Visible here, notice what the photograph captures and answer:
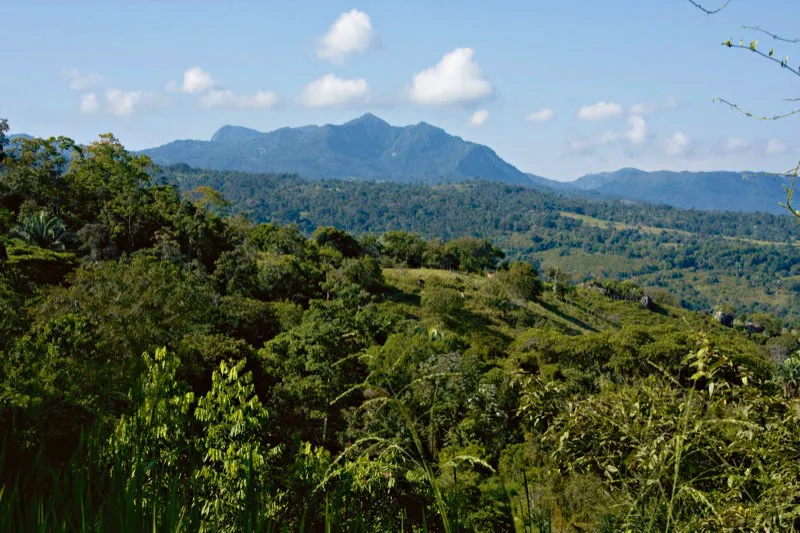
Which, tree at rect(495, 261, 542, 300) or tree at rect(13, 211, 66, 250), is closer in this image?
tree at rect(13, 211, 66, 250)

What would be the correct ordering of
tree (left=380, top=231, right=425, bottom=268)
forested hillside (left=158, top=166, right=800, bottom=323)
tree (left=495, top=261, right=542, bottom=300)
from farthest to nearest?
forested hillside (left=158, top=166, right=800, bottom=323) → tree (left=380, top=231, right=425, bottom=268) → tree (left=495, top=261, right=542, bottom=300)

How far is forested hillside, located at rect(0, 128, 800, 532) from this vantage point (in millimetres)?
1673

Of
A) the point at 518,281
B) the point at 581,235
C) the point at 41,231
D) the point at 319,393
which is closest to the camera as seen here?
the point at 319,393

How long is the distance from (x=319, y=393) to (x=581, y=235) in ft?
560

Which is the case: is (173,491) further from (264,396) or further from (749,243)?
(749,243)

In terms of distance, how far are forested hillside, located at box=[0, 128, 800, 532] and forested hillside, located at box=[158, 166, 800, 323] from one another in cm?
8570

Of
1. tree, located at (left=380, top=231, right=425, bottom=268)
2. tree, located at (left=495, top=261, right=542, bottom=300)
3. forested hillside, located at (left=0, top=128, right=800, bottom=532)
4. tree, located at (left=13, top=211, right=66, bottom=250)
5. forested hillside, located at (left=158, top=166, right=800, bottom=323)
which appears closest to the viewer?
forested hillside, located at (left=0, top=128, right=800, bottom=532)

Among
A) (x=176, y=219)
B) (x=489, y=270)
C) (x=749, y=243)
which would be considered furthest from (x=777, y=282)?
(x=176, y=219)

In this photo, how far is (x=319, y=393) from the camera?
13.5 meters

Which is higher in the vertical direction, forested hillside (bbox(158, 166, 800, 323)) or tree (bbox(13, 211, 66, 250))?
tree (bbox(13, 211, 66, 250))

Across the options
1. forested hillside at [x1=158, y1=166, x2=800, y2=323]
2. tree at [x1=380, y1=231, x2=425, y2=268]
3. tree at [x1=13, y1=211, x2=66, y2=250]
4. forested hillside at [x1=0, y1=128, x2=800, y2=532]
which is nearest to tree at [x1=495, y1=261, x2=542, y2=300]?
forested hillside at [x1=0, y1=128, x2=800, y2=532]

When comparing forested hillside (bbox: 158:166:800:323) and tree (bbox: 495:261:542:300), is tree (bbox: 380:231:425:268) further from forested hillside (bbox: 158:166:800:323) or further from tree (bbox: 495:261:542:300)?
forested hillside (bbox: 158:166:800:323)

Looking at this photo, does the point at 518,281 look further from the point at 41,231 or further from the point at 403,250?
the point at 41,231

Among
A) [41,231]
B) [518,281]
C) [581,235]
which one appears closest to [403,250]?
[518,281]
